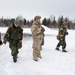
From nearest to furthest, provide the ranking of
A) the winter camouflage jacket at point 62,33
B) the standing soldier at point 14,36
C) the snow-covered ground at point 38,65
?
the snow-covered ground at point 38,65
the standing soldier at point 14,36
the winter camouflage jacket at point 62,33

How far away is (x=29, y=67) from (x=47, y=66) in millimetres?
765

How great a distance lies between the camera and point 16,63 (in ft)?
39.5

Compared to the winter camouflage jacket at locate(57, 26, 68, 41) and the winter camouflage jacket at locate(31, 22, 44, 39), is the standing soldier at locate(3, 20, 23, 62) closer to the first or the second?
the winter camouflage jacket at locate(31, 22, 44, 39)

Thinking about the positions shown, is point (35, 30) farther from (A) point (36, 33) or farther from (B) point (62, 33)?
(B) point (62, 33)

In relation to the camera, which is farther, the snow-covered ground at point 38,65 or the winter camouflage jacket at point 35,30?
the winter camouflage jacket at point 35,30

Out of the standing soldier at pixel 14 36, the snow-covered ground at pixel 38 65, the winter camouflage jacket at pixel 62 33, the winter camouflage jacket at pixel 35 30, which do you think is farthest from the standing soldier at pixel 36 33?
the winter camouflage jacket at pixel 62 33

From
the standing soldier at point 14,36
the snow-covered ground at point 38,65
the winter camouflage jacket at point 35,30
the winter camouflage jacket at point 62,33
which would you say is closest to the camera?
the snow-covered ground at point 38,65

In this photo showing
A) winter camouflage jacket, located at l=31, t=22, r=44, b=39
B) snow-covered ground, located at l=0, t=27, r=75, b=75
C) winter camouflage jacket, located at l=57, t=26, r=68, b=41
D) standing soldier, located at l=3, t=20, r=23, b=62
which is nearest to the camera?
snow-covered ground, located at l=0, t=27, r=75, b=75

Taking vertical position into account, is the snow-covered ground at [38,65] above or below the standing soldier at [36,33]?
below

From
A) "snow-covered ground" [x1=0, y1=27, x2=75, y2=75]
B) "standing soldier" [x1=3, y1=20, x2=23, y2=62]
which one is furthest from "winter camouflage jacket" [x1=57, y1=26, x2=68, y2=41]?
"standing soldier" [x1=3, y1=20, x2=23, y2=62]

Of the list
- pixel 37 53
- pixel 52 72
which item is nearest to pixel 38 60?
pixel 37 53

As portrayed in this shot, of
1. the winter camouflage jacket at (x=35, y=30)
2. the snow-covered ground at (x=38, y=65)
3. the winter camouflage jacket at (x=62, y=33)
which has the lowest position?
the snow-covered ground at (x=38, y=65)

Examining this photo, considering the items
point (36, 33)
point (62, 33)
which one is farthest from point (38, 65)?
point (62, 33)

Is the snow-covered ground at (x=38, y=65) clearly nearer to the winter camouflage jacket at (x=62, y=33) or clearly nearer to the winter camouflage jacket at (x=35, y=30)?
the winter camouflage jacket at (x=35, y=30)
